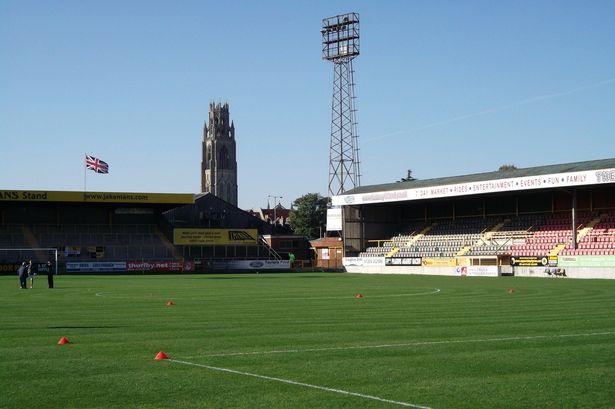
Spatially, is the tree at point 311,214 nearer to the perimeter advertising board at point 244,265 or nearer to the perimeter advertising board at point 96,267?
the perimeter advertising board at point 244,265

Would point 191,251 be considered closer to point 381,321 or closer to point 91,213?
point 91,213

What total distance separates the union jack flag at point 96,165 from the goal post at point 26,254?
8.79m

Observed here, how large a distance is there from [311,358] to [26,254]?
67716mm

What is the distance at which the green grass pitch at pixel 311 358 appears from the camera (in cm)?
1034

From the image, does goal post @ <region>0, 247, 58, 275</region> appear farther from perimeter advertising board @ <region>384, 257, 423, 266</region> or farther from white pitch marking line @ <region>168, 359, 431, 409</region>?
white pitch marking line @ <region>168, 359, 431, 409</region>

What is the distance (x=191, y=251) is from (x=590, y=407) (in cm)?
7836

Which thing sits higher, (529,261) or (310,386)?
(529,261)

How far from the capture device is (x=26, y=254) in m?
75.9

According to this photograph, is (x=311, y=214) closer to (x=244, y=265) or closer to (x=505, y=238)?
(x=244, y=265)

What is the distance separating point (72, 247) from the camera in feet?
260

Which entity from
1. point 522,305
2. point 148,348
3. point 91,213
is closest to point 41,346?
point 148,348

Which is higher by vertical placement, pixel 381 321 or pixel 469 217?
pixel 469 217

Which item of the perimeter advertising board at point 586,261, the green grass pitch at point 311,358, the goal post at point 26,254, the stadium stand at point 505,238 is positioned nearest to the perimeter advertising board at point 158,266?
the goal post at point 26,254

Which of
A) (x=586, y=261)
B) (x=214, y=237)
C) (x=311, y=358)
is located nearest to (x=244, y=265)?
(x=214, y=237)
